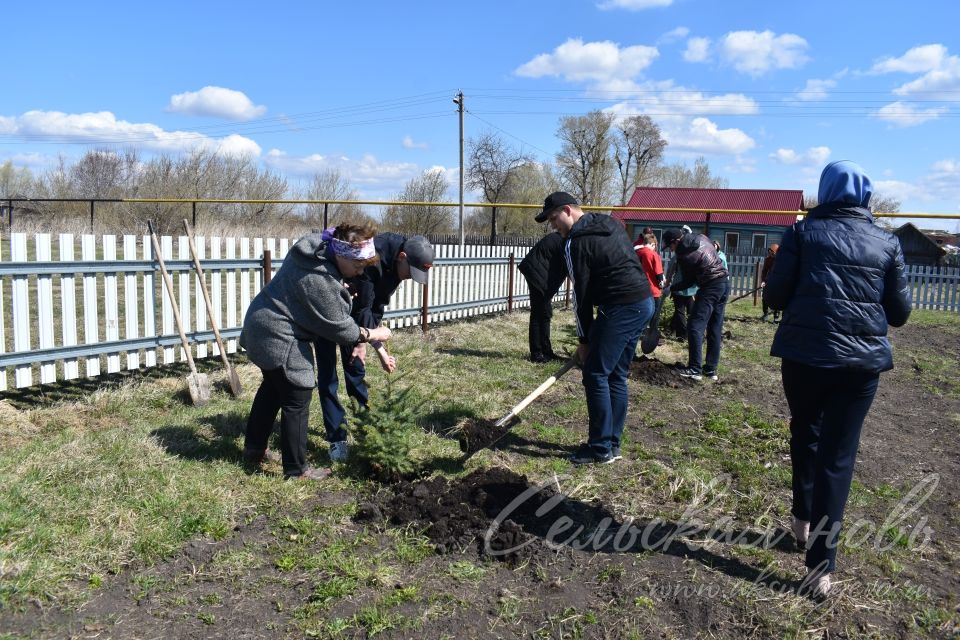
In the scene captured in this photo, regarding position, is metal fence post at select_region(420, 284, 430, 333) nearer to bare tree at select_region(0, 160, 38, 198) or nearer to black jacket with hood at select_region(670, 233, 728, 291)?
black jacket with hood at select_region(670, 233, 728, 291)

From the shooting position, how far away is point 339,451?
Result: 4.30 meters

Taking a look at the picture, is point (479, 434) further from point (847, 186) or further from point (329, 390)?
point (847, 186)

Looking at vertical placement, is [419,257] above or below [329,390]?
above

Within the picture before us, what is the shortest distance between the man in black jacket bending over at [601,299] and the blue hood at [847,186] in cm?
157

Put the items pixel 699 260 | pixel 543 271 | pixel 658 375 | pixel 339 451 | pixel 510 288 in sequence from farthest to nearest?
pixel 510 288 < pixel 543 271 < pixel 658 375 < pixel 699 260 < pixel 339 451

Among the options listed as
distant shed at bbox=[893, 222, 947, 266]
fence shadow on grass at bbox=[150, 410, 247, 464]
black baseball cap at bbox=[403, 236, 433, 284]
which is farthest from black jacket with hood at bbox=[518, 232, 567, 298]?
distant shed at bbox=[893, 222, 947, 266]

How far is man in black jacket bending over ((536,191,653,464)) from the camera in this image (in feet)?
14.6

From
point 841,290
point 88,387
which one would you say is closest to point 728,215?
point 88,387

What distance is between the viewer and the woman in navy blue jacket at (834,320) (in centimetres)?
286

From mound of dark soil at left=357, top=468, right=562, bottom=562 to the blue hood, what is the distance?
2.14 metres

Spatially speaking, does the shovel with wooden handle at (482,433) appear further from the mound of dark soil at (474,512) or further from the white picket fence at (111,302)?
the white picket fence at (111,302)

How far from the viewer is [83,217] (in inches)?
1073

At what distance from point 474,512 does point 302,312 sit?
1.44 metres

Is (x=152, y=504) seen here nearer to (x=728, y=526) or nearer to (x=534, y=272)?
(x=728, y=526)
